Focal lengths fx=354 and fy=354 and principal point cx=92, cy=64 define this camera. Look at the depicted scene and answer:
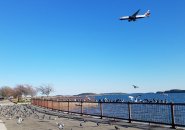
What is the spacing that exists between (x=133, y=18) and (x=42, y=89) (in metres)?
128

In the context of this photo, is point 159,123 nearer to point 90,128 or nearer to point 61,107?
point 90,128

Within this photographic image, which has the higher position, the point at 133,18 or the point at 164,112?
the point at 133,18

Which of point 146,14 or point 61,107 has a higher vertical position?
point 146,14

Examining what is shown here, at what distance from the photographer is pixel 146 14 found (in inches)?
2032

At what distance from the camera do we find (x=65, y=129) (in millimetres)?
17844

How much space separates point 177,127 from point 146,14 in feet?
117

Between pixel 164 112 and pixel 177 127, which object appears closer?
pixel 177 127

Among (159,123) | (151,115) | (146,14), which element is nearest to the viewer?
(159,123)

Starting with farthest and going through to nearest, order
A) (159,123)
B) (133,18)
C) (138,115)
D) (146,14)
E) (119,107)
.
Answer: (146,14)
(133,18)
(119,107)
(138,115)
(159,123)

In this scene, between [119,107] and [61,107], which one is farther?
[61,107]

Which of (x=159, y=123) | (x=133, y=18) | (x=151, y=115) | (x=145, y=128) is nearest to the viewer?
(x=145, y=128)

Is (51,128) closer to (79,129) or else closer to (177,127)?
(79,129)

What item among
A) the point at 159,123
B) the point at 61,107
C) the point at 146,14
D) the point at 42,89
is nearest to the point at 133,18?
the point at 146,14

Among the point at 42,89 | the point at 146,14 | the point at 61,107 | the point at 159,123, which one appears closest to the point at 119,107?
the point at 159,123
